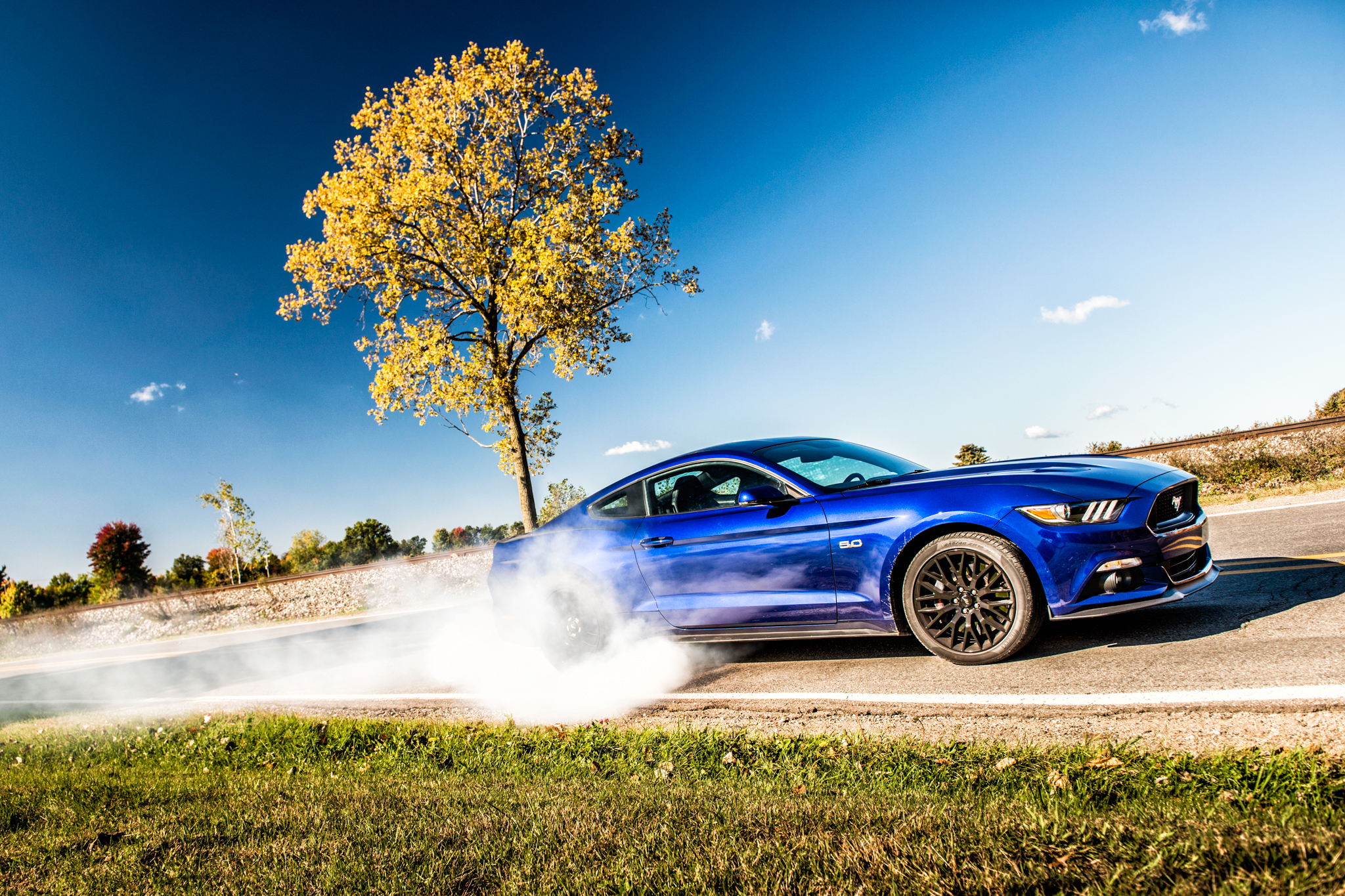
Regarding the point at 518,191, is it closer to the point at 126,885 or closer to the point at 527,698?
the point at 527,698

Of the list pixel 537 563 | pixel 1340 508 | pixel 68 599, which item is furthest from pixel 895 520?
pixel 68 599

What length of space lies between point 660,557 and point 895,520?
68.2 inches

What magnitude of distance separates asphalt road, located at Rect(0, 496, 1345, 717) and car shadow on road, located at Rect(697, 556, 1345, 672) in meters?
0.02

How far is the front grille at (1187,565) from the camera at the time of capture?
368cm

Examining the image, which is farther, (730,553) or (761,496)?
(730,553)

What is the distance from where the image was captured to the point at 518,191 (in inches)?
607

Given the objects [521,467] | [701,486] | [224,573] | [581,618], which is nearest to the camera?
[701,486]

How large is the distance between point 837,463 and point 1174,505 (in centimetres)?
201

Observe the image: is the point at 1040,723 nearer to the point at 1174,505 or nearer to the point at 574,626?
the point at 1174,505

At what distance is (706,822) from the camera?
258 cm

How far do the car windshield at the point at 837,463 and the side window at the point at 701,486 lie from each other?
0.68 feet

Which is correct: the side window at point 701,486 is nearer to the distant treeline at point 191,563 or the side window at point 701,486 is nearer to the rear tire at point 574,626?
the rear tire at point 574,626

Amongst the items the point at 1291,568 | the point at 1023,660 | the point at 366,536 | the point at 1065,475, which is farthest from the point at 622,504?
the point at 366,536

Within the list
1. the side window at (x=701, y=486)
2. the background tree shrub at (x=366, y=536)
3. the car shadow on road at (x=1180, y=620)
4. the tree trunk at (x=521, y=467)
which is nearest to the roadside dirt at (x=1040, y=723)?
the car shadow on road at (x=1180, y=620)
